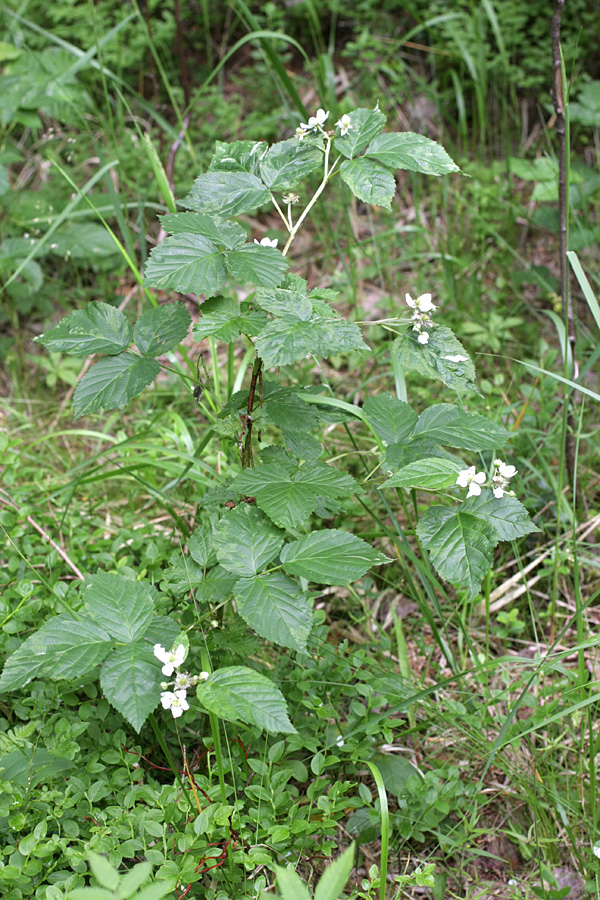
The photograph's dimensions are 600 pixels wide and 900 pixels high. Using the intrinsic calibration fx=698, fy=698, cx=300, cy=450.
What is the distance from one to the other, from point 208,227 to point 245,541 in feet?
1.77

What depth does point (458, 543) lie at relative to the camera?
44.8 inches

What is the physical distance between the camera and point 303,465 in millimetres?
1270

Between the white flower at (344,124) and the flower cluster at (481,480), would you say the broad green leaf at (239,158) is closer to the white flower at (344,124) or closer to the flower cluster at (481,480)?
the white flower at (344,124)

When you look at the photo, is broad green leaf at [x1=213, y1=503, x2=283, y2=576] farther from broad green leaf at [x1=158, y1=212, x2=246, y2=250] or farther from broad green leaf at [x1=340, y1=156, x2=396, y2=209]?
broad green leaf at [x1=340, y1=156, x2=396, y2=209]

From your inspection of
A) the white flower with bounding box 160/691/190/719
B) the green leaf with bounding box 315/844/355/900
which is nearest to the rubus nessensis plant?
the white flower with bounding box 160/691/190/719

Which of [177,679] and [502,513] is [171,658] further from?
[502,513]

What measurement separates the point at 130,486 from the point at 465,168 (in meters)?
1.91

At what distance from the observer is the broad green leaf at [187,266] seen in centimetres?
113

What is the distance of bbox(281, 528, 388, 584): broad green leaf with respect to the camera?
3.67 feet

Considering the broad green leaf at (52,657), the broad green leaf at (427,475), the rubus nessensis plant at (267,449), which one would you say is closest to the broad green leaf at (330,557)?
the rubus nessensis plant at (267,449)

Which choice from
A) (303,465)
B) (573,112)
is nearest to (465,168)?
(573,112)

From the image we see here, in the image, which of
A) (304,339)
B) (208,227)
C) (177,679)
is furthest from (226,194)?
(177,679)

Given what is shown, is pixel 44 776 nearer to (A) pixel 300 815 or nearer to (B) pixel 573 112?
(A) pixel 300 815

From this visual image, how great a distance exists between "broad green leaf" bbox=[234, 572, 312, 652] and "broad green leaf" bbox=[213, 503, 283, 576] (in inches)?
1.0
